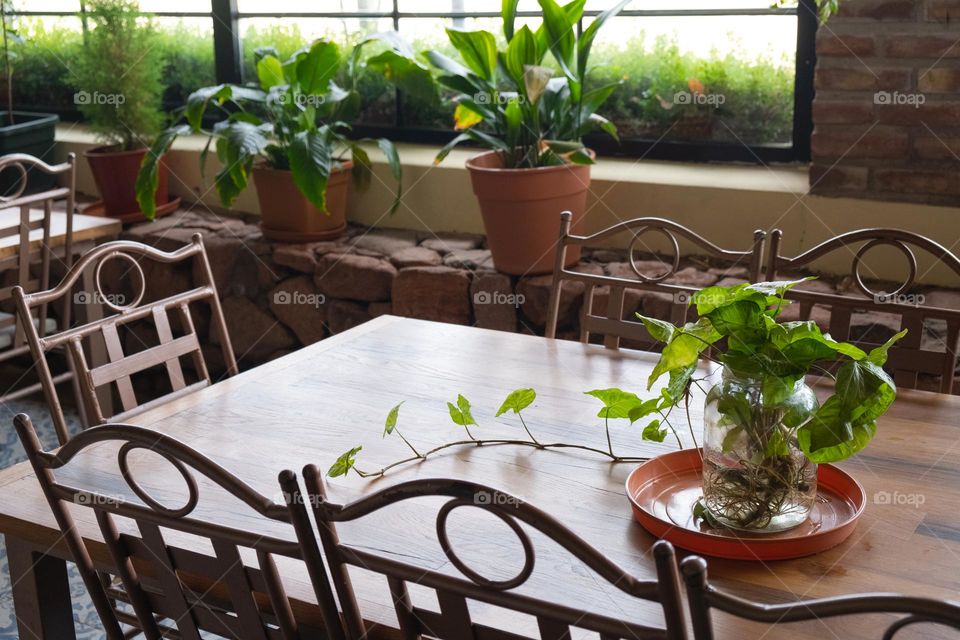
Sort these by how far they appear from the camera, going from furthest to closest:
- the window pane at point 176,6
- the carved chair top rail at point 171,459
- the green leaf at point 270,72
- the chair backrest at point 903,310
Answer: the window pane at point 176,6, the green leaf at point 270,72, the chair backrest at point 903,310, the carved chair top rail at point 171,459

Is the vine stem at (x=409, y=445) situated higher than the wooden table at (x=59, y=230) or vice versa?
the wooden table at (x=59, y=230)

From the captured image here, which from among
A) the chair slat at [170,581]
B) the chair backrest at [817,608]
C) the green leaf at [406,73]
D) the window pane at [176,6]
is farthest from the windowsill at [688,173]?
the chair backrest at [817,608]

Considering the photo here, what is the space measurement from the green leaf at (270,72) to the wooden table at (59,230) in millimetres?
630

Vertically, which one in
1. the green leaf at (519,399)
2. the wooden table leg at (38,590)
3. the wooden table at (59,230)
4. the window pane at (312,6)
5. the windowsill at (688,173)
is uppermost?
the window pane at (312,6)

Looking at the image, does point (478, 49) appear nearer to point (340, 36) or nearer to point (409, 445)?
point (340, 36)

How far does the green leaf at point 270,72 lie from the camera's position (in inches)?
130

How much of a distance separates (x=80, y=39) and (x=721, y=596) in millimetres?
4349

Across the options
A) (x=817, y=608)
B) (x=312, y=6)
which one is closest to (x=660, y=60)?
(x=312, y=6)

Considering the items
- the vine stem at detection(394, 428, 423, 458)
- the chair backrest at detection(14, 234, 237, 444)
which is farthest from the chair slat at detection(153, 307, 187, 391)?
the vine stem at detection(394, 428, 423, 458)

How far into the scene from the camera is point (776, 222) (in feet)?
9.30

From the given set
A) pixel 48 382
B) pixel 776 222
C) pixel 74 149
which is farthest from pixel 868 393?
pixel 74 149

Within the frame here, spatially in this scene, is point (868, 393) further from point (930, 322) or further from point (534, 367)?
point (930, 322)

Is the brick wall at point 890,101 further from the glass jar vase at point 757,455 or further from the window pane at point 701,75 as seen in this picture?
the glass jar vase at point 757,455

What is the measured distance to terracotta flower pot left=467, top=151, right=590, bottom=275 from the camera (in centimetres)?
281
